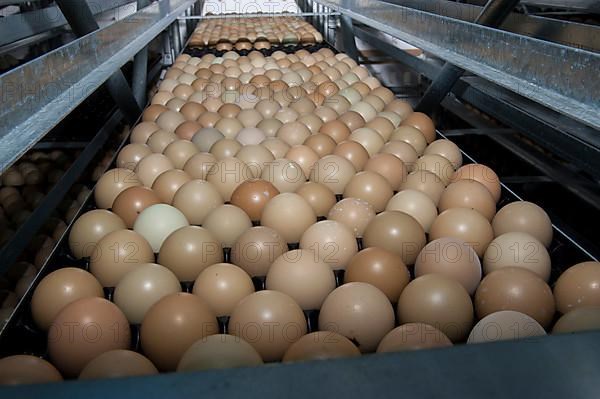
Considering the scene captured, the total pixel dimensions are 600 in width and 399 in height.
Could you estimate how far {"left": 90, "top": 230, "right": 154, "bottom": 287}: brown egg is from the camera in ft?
4.17

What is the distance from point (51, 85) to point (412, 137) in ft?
4.15

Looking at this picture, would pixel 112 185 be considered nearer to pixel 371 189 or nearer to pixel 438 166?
pixel 371 189

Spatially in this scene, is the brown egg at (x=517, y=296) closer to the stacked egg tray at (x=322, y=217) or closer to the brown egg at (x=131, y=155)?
the stacked egg tray at (x=322, y=217)

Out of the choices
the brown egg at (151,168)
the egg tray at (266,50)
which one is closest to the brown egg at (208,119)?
the brown egg at (151,168)

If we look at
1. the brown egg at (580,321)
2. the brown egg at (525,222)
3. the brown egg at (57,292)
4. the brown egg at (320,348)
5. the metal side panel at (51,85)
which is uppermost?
the metal side panel at (51,85)

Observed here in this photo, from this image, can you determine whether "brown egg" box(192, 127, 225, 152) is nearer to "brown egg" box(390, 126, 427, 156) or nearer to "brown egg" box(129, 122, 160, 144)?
"brown egg" box(129, 122, 160, 144)

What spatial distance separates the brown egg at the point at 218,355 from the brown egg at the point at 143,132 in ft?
4.48

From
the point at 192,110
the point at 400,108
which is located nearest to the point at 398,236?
the point at 400,108

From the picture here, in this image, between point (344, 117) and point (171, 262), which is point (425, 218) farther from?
point (344, 117)

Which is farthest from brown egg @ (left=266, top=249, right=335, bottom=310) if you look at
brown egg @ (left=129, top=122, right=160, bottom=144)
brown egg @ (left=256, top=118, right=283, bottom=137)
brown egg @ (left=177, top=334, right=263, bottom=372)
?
brown egg @ (left=129, top=122, right=160, bottom=144)

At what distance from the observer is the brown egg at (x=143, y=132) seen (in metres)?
2.10

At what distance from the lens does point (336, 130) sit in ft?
6.86

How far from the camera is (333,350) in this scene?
867mm

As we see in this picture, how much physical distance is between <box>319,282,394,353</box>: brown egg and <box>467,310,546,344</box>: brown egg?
17cm
